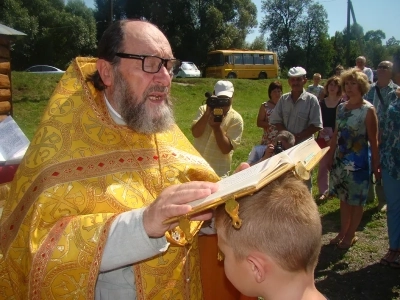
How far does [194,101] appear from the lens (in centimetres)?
1988

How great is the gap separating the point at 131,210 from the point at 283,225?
24.6 inches

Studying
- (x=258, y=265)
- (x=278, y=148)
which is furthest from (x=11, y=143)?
(x=258, y=265)

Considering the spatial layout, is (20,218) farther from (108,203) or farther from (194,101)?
(194,101)

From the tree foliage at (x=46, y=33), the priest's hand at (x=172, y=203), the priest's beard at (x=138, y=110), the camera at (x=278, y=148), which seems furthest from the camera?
the tree foliage at (x=46, y=33)

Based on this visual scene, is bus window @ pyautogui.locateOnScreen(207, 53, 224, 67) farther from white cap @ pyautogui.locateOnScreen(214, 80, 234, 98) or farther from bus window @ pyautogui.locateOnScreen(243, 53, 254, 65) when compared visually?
white cap @ pyautogui.locateOnScreen(214, 80, 234, 98)

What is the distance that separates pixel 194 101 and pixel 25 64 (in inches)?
807

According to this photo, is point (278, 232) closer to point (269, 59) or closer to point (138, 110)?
point (138, 110)

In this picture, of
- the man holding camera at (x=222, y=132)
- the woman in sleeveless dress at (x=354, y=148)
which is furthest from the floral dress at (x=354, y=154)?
the man holding camera at (x=222, y=132)

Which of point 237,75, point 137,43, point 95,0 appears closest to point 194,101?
point 237,75

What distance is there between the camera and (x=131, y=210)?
173 centimetres

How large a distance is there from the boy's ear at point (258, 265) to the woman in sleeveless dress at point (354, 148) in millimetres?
3580

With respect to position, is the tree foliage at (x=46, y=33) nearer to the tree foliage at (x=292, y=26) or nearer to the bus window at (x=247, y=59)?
the bus window at (x=247, y=59)

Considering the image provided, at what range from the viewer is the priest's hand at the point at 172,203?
136 centimetres

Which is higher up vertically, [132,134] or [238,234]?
[132,134]
